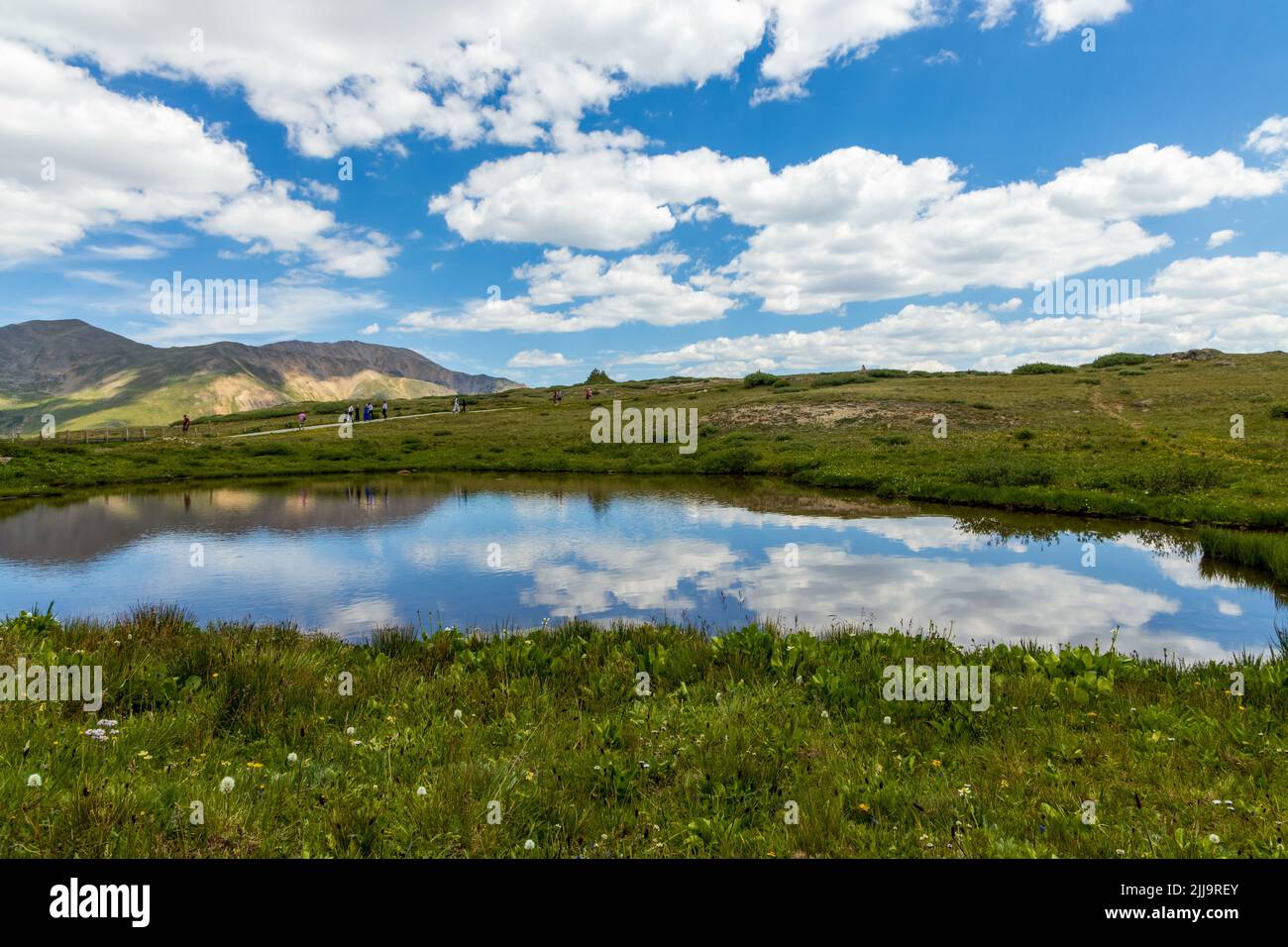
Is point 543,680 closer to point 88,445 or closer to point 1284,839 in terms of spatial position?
point 1284,839

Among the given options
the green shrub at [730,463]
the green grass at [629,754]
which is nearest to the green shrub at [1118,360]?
the green shrub at [730,463]

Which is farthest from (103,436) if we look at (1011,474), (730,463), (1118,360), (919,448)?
(1118,360)

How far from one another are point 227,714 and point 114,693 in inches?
60.7

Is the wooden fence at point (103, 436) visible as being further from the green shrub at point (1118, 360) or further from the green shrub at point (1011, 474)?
the green shrub at point (1118, 360)

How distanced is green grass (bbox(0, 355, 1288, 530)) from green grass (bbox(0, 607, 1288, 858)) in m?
24.7

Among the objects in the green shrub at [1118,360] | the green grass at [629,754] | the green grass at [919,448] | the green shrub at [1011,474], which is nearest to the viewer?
the green grass at [629,754]

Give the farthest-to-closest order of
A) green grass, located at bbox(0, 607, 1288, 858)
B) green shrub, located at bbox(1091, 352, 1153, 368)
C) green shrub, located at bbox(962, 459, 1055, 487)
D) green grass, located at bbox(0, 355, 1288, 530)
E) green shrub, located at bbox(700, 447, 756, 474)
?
1. green shrub, located at bbox(1091, 352, 1153, 368)
2. green shrub, located at bbox(700, 447, 756, 474)
3. green shrub, located at bbox(962, 459, 1055, 487)
4. green grass, located at bbox(0, 355, 1288, 530)
5. green grass, located at bbox(0, 607, 1288, 858)

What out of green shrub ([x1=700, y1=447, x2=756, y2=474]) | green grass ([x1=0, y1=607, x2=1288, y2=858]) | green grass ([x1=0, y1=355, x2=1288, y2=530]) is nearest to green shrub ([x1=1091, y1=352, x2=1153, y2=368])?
green grass ([x1=0, y1=355, x2=1288, y2=530])

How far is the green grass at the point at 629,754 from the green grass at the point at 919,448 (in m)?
24.7

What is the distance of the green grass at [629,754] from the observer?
5277mm

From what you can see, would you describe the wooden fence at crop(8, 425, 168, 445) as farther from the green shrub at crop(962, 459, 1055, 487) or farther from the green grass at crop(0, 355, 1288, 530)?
the green shrub at crop(962, 459, 1055, 487)

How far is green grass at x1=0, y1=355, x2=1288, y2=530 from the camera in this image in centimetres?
3238

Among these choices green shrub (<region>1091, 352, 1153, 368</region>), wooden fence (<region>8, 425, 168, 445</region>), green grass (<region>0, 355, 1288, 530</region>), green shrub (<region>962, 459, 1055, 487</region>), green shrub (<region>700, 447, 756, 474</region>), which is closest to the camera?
green grass (<region>0, 355, 1288, 530</region>)
